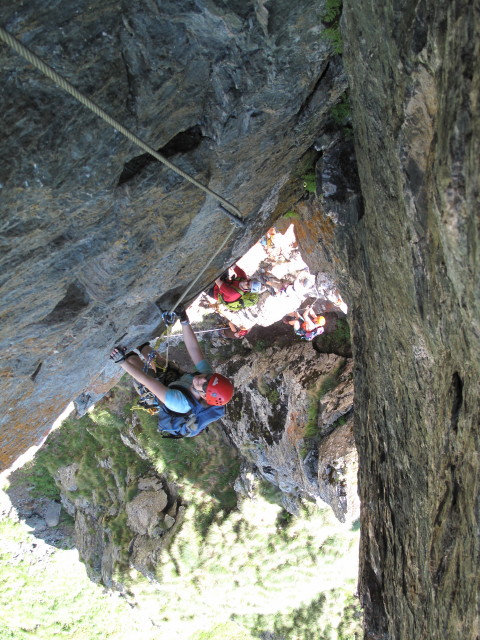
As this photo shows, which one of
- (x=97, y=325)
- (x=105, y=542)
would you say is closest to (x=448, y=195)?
(x=97, y=325)

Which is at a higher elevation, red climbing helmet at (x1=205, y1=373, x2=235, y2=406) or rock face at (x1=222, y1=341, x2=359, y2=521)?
rock face at (x1=222, y1=341, x2=359, y2=521)

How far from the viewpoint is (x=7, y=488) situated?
1833 cm

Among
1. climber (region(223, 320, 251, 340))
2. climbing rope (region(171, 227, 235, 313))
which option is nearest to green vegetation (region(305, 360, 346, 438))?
climber (region(223, 320, 251, 340))

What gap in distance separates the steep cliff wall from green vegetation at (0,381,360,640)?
9064 mm

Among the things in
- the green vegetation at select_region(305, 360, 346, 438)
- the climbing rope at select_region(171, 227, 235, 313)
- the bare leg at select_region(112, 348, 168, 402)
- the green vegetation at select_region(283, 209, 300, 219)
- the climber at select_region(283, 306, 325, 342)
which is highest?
the climber at select_region(283, 306, 325, 342)

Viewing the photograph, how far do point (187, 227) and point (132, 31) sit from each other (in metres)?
2.61

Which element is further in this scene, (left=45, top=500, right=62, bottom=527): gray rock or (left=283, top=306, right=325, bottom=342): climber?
(left=45, top=500, right=62, bottom=527): gray rock

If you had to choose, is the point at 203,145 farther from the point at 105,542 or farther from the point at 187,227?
the point at 105,542

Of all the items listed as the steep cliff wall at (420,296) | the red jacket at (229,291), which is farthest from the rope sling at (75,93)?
the red jacket at (229,291)

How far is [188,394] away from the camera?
7.73 m

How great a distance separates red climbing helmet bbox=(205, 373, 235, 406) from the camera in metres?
7.07

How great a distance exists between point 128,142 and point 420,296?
2853 millimetres

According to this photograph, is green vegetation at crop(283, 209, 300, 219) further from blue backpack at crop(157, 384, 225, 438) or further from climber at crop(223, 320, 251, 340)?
climber at crop(223, 320, 251, 340)

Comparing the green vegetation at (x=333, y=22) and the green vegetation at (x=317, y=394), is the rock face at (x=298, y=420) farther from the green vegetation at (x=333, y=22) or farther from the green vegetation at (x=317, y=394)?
the green vegetation at (x=333, y=22)
